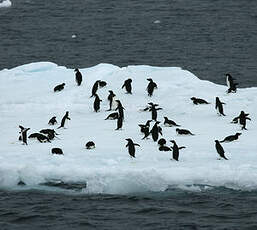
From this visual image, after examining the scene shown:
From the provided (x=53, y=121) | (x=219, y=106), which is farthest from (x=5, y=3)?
(x=219, y=106)

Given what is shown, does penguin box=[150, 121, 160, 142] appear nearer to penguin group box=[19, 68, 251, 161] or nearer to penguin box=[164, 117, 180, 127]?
penguin group box=[19, 68, 251, 161]

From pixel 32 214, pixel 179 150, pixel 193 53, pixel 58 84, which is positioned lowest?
pixel 32 214

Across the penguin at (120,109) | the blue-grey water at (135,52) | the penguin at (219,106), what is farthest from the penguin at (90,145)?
the penguin at (219,106)

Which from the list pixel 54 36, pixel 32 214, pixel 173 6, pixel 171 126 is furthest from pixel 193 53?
pixel 32 214

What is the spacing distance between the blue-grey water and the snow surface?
0.52m

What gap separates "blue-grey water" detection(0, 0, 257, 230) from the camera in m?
17.1

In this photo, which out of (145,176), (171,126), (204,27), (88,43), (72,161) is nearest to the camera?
(145,176)

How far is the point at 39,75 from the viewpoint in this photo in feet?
103

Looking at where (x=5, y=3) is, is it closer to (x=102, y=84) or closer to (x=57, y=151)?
(x=102, y=84)

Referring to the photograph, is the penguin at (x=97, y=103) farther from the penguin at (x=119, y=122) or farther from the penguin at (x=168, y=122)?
the penguin at (x=168, y=122)

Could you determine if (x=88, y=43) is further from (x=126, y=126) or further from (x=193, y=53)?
(x=126, y=126)

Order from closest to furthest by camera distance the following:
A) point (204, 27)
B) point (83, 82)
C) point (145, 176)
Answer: point (145, 176)
point (83, 82)
point (204, 27)

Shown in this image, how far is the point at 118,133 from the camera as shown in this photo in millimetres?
23578

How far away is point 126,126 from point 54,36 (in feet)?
93.9
